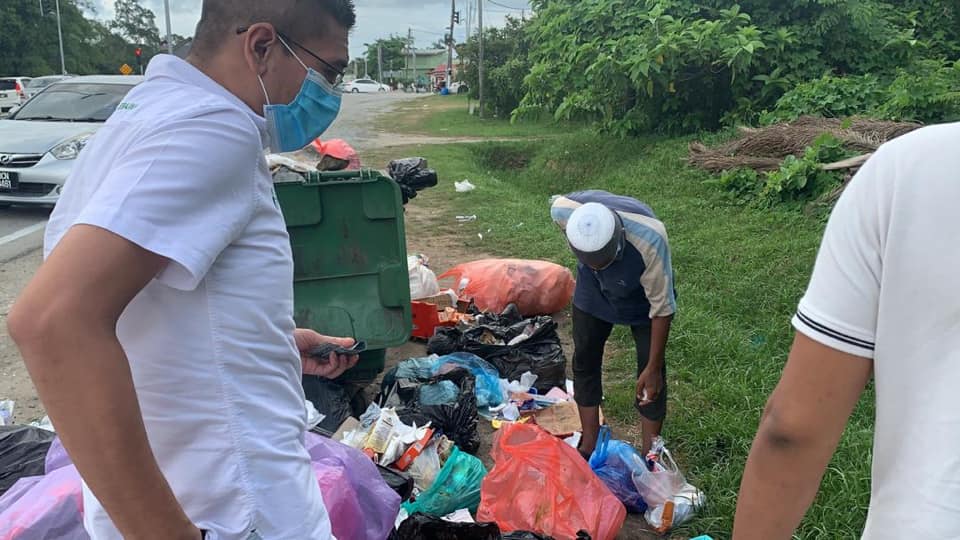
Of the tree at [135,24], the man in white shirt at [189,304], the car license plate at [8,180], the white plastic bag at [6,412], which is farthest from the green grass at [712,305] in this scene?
the tree at [135,24]

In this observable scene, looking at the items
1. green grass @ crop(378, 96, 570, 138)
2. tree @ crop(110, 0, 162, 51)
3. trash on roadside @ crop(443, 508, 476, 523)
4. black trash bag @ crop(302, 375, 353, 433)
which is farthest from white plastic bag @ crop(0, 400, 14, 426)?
tree @ crop(110, 0, 162, 51)

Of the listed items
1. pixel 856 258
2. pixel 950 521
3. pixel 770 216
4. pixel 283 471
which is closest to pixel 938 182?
pixel 856 258

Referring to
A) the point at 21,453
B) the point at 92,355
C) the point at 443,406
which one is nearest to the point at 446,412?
the point at 443,406

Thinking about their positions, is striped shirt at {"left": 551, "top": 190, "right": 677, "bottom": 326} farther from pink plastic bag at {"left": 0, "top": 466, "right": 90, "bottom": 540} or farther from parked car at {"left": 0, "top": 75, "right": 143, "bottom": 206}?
parked car at {"left": 0, "top": 75, "right": 143, "bottom": 206}

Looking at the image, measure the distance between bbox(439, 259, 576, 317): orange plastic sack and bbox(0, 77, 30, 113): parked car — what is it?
2178 centimetres

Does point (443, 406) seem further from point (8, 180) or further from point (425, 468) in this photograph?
point (8, 180)

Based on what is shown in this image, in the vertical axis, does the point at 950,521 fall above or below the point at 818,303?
below

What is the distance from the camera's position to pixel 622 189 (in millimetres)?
10219

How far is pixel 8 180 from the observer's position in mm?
7996

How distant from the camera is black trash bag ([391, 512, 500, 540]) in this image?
2.54 meters

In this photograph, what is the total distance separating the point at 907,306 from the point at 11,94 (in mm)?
27628

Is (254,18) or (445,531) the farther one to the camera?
(445,531)

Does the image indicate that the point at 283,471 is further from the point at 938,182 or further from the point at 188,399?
the point at 938,182

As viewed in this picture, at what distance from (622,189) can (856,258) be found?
9426 mm
